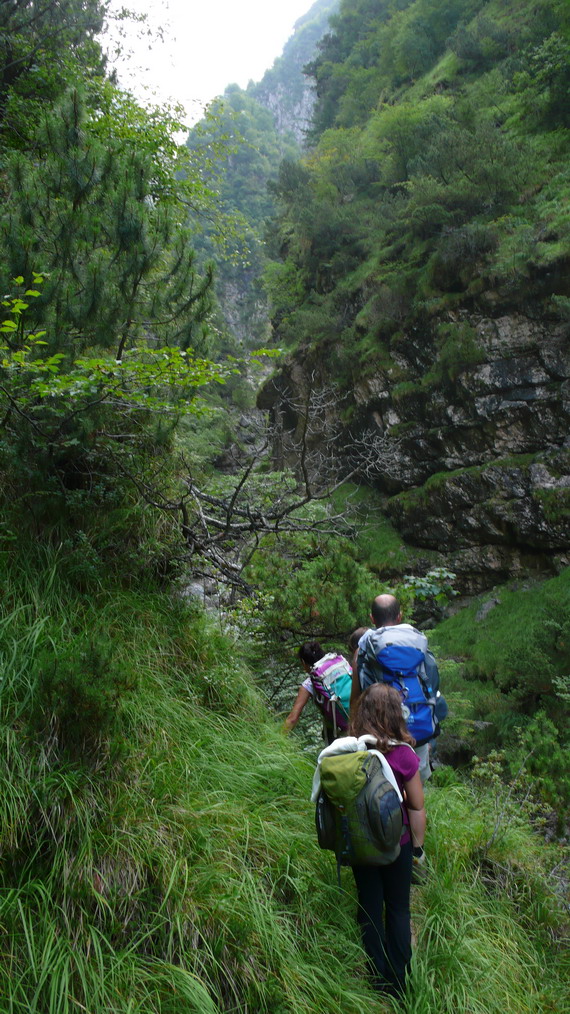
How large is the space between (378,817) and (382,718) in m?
0.36

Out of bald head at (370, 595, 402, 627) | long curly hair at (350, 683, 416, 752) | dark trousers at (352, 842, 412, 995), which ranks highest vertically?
bald head at (370, 595, 402, 627)

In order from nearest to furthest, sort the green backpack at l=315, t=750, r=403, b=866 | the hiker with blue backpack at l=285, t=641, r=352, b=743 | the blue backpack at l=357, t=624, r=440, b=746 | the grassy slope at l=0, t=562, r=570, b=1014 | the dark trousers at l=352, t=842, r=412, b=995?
the grassy slope at l=0, t=562, r=570, b=1014 → the green backpack at l=315, t=750, r=403, b=866 → the dark trousers at l=352, t=842, r=412, b=995 → the blue backpack at l=357, t=624, r=440, b=746 → the hiker with blue backpack at l=285, t=641, r=352, b=743

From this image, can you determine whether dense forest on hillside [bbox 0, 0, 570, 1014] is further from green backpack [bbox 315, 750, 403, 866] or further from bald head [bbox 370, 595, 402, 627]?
bald head [bbox 370, 595, 402, 627]

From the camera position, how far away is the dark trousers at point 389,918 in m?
2.12

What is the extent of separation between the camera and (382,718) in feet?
7.19

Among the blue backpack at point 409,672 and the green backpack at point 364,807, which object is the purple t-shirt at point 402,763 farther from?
the blue backpack at point 409,672

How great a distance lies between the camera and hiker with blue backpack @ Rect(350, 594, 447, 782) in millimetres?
2510

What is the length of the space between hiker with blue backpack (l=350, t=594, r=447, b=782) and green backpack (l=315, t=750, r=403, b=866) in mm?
431

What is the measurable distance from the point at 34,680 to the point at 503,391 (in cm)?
1186

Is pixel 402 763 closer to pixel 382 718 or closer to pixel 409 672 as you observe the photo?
pixel 382 718

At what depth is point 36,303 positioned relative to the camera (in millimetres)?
3088

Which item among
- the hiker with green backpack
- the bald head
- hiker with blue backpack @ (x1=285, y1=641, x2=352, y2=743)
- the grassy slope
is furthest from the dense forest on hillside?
the bald head

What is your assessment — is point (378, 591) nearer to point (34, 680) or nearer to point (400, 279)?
point (34, 680)

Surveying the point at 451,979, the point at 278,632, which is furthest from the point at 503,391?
the point at 451,979
